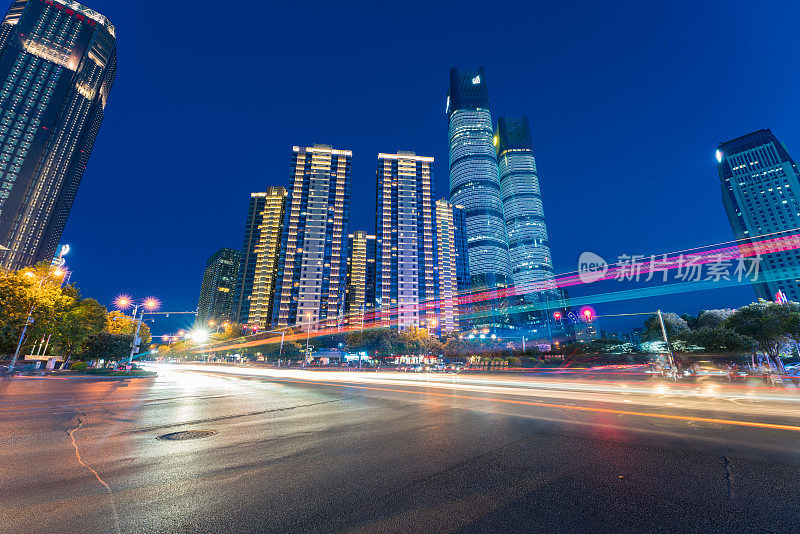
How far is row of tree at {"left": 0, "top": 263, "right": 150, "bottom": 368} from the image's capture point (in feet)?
96.3

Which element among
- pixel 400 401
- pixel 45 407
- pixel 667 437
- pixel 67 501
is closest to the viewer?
pixel 67 501

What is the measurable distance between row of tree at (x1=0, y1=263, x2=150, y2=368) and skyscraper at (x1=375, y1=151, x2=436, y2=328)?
11250cm

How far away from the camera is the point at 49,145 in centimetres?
13762

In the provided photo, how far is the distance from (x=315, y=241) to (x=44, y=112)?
126 m

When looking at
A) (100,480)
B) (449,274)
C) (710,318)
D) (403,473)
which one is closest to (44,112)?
(449,274)

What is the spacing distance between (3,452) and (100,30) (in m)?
263

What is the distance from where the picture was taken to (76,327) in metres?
43.2

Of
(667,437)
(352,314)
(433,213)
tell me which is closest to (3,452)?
(667,437)

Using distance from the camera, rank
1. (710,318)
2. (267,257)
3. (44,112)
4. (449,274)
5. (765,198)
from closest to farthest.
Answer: (710,318) → (44,112) → (765,198) → (267,257) → (449,274)

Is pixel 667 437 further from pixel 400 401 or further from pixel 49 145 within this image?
pixel 49 145

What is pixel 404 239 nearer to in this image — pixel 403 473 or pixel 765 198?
pixel 403 473

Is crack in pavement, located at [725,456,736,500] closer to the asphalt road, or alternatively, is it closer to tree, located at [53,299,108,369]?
the asphalt road

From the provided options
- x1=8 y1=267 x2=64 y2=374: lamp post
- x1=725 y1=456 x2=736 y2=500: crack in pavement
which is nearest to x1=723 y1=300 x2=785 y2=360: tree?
x1=725 y1=456 x2=736 y2=500: crack in pavement

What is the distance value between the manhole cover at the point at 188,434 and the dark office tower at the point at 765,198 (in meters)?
173
